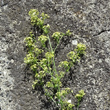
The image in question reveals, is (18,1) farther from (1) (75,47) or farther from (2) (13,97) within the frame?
(2) (13,97)

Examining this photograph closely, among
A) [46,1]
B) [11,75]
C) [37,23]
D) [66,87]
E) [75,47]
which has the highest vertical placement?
[46,1]

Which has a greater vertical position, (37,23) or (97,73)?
(37,23)

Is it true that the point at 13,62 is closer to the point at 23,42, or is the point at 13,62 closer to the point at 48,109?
the point at 23,42

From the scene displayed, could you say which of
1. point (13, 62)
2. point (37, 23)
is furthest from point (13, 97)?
point (37, 23)
